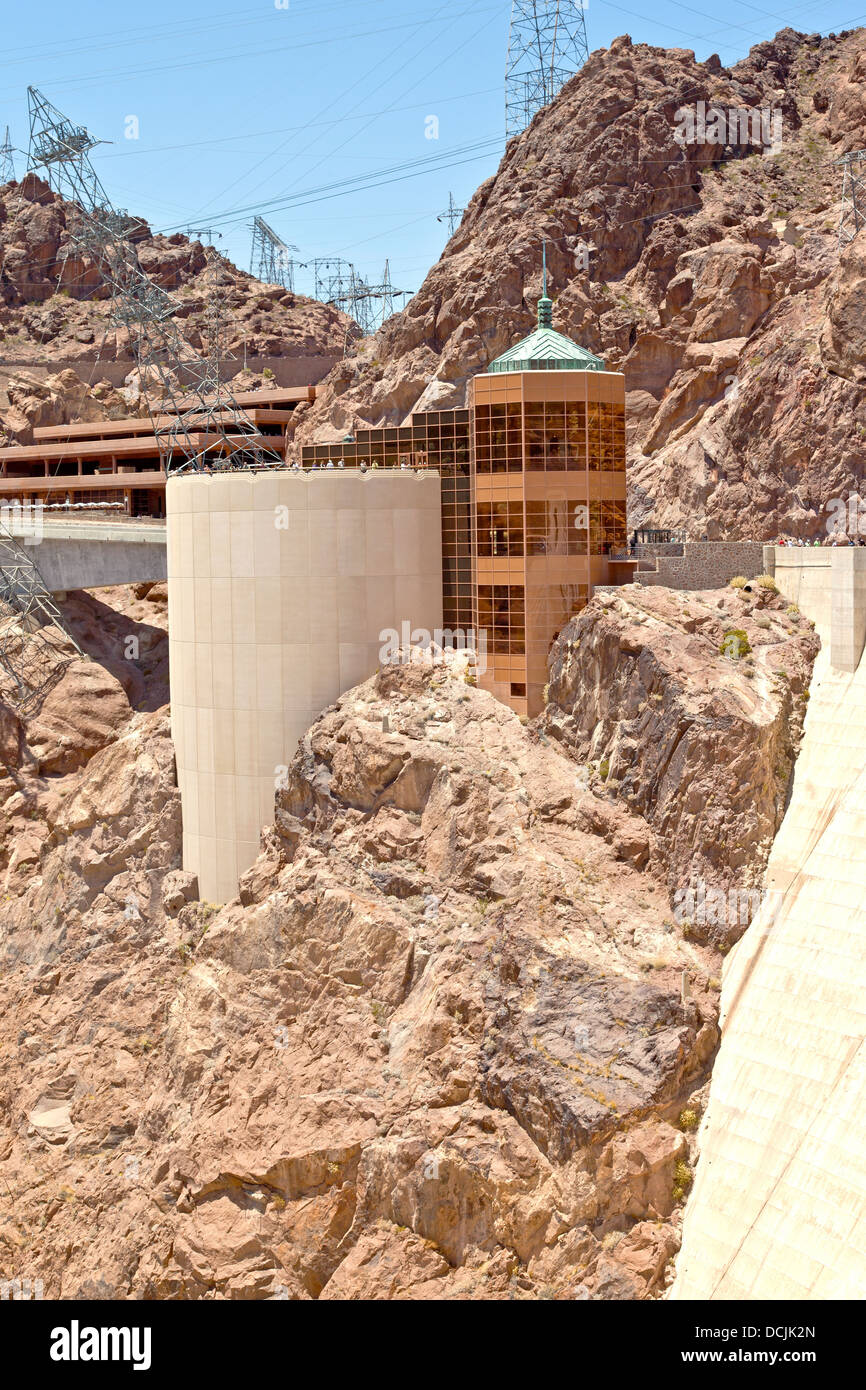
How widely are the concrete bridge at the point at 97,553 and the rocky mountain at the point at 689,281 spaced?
19163 millimetres

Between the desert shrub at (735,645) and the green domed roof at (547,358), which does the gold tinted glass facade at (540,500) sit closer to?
the green domed roof at (547,358)

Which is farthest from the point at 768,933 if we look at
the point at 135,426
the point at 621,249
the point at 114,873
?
the point at 135,426

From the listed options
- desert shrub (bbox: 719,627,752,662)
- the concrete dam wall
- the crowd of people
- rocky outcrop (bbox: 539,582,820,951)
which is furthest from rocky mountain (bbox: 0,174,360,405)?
the concrete dam wall

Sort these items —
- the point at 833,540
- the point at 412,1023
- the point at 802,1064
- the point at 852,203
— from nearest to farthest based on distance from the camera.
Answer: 1. the point at 802,1064
2. the point at 412,1023
3. the point at 833,540
4. the point at 852,203

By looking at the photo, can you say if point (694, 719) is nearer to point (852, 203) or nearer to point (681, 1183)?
point (681, 1183)

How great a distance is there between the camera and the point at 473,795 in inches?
1602

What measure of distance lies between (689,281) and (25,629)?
1517 inches

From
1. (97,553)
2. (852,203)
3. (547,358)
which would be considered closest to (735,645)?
(547,358)

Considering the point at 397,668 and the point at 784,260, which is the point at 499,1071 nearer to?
the point at 397,668

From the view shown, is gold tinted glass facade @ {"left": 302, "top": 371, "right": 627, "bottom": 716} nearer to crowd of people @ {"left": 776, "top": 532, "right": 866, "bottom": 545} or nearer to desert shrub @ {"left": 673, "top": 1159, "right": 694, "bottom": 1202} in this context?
crowd of people @ {"left": 776, "top": 532, "right": 866, "bottom": 545}

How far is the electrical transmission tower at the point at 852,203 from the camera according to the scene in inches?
2456

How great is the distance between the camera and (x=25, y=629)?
2581 inches

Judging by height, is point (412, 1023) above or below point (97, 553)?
below

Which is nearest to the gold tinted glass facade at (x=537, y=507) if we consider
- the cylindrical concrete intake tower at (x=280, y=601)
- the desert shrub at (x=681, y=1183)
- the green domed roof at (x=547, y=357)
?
the green domed roof at (x=547, y=357)
